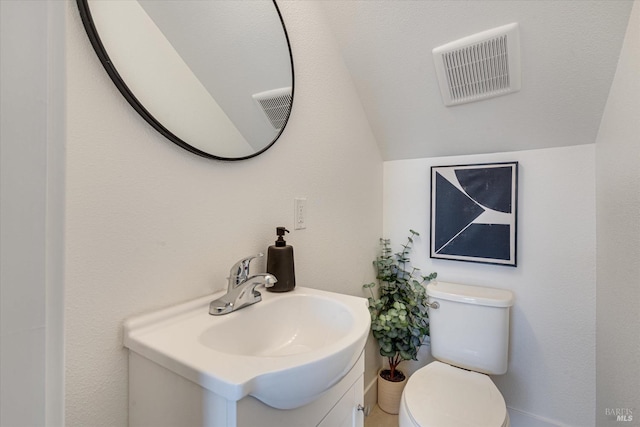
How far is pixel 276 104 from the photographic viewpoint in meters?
0.95

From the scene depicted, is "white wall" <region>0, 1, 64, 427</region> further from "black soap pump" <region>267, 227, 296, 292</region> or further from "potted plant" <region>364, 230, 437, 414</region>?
"potted plant" <region>364, 230, 437, 414</region>

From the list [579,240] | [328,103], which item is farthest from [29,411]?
[579,240]

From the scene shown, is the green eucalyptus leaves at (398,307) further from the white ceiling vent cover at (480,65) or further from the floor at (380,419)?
the white ceiling vent cover at (480,65)

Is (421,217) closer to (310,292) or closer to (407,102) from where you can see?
(407,102)

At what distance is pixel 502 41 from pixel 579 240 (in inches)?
39.8

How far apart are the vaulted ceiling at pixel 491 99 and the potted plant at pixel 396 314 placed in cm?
69

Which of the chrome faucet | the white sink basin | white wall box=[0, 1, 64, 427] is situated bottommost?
the white sink basin

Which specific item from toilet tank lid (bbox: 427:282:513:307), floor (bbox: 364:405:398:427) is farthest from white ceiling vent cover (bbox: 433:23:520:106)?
floor (bbox: 364:405:398:427)

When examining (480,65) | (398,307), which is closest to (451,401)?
(398,307)

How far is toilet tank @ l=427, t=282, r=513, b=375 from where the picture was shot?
129 centimetres

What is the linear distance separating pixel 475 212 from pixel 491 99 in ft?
1.94

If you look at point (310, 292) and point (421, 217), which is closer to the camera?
point (310, 292)

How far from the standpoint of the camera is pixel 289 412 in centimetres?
51

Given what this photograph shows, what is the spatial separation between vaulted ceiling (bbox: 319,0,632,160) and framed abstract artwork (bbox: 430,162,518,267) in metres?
0.13
